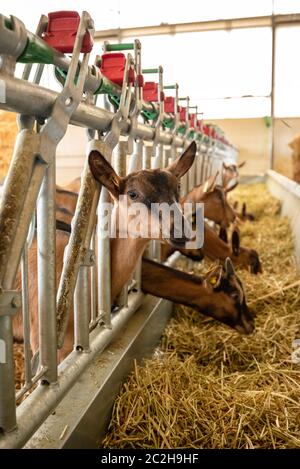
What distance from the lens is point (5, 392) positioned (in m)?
1.30

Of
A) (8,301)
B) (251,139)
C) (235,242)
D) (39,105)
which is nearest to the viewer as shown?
(8,301)

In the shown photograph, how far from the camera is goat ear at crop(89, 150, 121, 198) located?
194 centimetres

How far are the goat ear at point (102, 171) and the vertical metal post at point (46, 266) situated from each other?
16.0 inches

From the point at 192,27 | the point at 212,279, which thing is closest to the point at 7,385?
the point at 212,279

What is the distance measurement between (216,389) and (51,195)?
129cm

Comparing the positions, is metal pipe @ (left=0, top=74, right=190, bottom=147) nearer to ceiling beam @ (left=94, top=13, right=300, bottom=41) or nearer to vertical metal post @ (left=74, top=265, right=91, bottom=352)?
vertical metal post @ (left=74, top=265, right=91, bottom=352)

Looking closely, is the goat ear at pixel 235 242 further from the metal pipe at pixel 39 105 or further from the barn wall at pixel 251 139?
the barn wall at pixel 251 139

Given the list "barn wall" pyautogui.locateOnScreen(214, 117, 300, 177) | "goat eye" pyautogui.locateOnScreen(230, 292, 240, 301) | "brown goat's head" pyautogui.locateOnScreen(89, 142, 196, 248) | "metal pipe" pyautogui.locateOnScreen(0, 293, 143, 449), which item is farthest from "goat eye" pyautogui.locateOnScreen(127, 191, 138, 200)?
"barn wall" pyautogui.locateOnScreen(214, 117, 300, 177)

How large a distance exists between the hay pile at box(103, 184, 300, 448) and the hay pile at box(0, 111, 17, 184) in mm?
1820

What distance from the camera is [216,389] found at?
224cm

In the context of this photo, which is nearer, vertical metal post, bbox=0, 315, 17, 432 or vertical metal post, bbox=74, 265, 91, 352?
vertical metal post, bbox=0, 315, 17, 432

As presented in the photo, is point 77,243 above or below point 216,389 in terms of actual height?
above

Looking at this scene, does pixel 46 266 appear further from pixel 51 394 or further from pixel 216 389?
pixel 216 389
